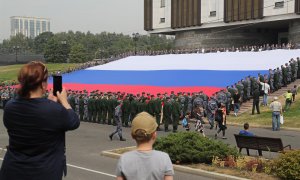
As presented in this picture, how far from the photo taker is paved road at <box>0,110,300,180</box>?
37.3ft

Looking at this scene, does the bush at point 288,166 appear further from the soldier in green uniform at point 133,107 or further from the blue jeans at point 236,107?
the blue jeans at point 236,107

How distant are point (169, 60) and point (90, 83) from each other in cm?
1088

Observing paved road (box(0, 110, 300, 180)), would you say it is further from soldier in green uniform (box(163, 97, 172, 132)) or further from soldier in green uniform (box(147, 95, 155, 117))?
soldier in green uniform (box(147, 95, 155, 117))

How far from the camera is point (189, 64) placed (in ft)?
149

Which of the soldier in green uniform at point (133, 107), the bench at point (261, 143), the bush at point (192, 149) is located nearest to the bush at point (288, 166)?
A: the bench at point (261, 143)

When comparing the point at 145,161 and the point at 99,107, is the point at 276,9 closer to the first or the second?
the point at 99,107

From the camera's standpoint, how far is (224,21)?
6350 cm

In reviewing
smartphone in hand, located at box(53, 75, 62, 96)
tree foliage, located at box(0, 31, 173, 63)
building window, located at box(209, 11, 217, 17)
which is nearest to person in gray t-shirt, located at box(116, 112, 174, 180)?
smartphone in hand, located at box(53, 75, 62, 96)

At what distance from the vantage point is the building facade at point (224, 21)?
57.3 m

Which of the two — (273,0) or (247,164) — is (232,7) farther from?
(247,164)

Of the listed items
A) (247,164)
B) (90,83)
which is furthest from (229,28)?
(247,164)

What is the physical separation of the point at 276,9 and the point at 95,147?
45.5 metres

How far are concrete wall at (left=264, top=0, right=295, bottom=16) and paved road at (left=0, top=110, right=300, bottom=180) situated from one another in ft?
119

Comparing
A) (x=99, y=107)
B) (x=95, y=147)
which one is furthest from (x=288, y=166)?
(x=99, y=107)
